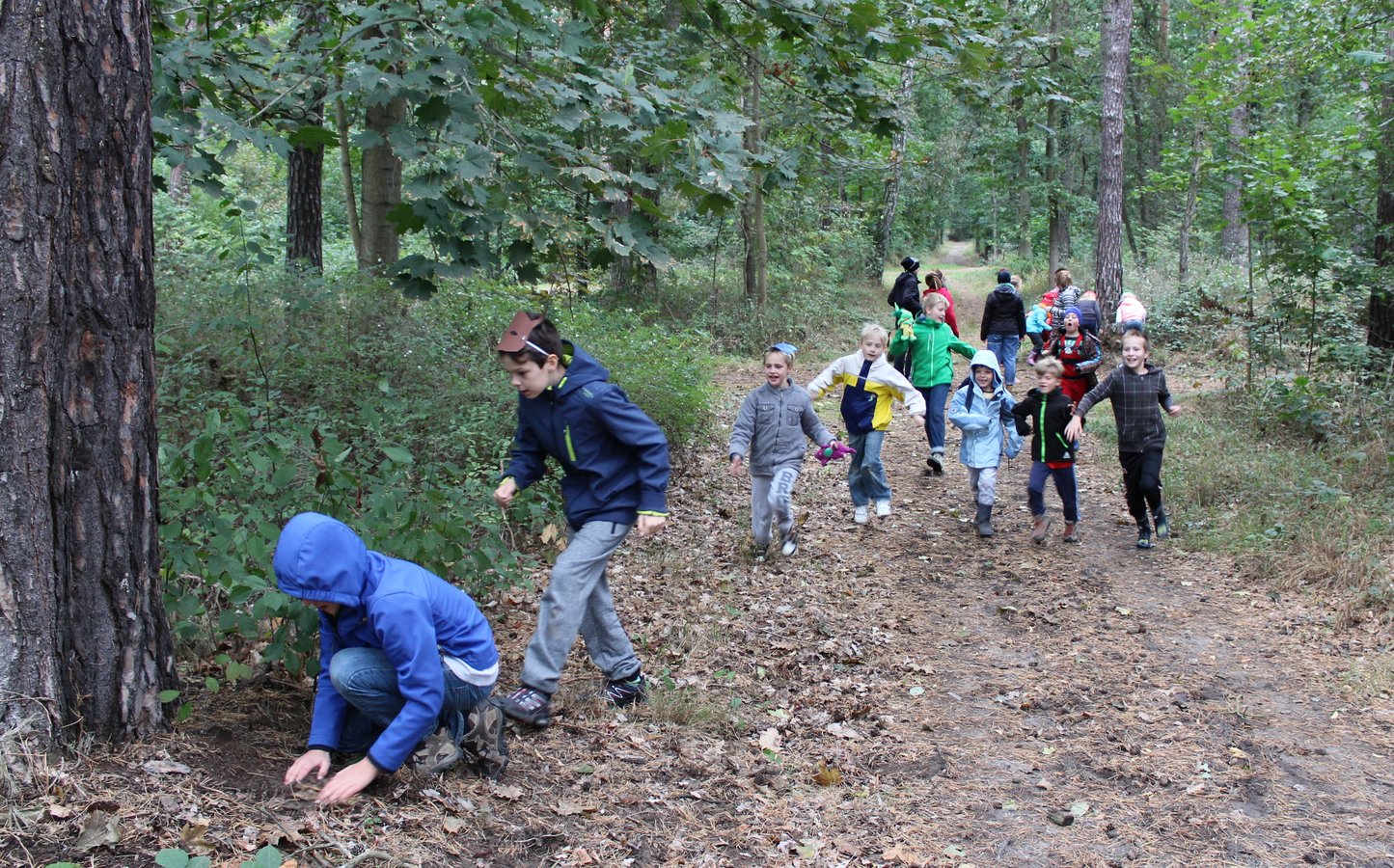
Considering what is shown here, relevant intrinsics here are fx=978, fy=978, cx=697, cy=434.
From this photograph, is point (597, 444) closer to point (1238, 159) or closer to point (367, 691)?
point (367, 691)

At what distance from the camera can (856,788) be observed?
4555 mm

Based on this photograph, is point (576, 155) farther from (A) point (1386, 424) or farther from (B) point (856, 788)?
(A) point (1386, 424)

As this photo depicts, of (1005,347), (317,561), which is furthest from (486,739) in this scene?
(1005,347)

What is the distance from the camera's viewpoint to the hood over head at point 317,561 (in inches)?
128

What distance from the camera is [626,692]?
5086mm

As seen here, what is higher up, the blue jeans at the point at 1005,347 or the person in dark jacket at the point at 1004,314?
the person in dark jacket at the point at 1004,314

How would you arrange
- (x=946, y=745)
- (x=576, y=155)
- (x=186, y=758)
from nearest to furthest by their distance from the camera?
(x=186, y=758), (x=946, y=745), (x=576, y=155)

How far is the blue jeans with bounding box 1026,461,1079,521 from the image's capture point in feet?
27.8

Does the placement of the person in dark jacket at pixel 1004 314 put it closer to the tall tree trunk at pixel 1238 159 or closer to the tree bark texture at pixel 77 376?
the tall tree trunk at pixel 1238 159

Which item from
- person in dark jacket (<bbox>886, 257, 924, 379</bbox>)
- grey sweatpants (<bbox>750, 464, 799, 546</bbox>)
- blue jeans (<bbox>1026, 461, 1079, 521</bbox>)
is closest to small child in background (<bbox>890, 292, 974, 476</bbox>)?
blue jeans (<bbox>1026, 461, 1079, 521</bbox>)

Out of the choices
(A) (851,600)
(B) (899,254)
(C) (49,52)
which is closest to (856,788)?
(A) (851,600)

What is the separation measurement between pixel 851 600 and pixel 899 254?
35592 millimetres

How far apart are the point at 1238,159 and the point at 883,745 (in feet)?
29.4

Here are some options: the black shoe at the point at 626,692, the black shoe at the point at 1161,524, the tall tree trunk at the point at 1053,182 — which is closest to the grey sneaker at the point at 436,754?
the black shoe at the point at 626,692
